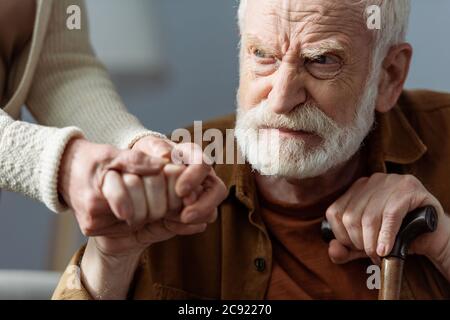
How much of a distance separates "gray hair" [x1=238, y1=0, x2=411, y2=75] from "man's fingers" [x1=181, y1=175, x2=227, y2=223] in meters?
0.40

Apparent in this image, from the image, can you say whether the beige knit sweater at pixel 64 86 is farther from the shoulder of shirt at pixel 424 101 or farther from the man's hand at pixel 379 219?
the shoulder of shirt at pixel 424 101

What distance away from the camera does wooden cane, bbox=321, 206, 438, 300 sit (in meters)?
1.15

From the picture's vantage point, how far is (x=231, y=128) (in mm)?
1489

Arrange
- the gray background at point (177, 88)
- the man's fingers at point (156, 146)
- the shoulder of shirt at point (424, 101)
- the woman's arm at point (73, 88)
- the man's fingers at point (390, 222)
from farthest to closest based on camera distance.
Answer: the gray background at point (177, 88), the shoulder of shirt at point (424, 101), the woman's arm at point (73, 88), the man's fingers at point (390, 222), the man's fingers at point (156, 146)

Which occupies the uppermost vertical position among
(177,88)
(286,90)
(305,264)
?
(286,90)

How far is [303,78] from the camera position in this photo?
1.25 meters

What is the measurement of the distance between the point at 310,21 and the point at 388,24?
0.16 meters

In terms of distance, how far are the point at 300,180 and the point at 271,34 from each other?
280 mm

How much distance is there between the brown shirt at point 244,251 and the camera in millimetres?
1329

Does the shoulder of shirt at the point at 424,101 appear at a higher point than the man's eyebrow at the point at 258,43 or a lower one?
lower

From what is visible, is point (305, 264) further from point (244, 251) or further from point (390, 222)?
point (390, 222)

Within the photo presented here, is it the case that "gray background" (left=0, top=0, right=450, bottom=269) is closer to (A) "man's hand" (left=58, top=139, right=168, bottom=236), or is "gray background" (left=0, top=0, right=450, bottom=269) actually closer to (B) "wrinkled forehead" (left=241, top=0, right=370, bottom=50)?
(B) "wrinkled forehead" (left=241, top=0, right=370, bottom=50)

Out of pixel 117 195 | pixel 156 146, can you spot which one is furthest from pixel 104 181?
pixel 156 146

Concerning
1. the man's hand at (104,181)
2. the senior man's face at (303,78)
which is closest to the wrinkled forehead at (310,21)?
the senior man's face at (303,78)
